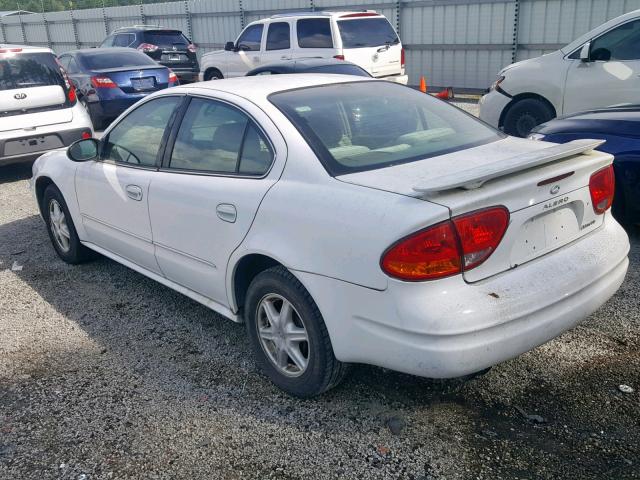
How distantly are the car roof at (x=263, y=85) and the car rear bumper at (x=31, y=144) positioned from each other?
16.0 feet

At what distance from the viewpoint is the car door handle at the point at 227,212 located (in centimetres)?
333

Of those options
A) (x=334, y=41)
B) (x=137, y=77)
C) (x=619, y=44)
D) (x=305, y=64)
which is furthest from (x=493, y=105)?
(x=137, y=77)

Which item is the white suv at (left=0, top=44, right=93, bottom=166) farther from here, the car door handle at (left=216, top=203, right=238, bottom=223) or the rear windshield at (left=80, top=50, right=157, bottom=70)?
the car door handle at (left=216, top=203, right=238, bottom=223)

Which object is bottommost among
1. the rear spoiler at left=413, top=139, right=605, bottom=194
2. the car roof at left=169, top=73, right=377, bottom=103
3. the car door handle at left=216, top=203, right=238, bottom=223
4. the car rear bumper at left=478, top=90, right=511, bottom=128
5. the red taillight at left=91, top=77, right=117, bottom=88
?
the car rear bumper at left=478, top=90, right=511, bottom=128

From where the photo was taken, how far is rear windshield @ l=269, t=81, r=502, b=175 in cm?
321

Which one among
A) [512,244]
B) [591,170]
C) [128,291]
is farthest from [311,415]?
[128,291]

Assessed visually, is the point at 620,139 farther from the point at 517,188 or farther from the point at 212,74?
the point at 212,74

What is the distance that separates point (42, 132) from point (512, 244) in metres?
7.25

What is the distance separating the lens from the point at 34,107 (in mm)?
8383

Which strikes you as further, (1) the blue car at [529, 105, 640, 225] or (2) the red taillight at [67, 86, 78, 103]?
(2) the red taillight at [67, 86, 78, 103]

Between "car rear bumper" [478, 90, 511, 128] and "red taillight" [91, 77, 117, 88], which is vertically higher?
"red taillight" [91, 77, 117, 88]

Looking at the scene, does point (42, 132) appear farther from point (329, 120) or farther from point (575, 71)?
point (575, 71)

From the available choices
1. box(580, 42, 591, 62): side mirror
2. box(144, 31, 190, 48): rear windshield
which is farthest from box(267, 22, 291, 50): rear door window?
box(580, 42, 591, 62): side mirror

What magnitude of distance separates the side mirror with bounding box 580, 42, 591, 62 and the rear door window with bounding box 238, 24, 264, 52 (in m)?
A: 8.03
